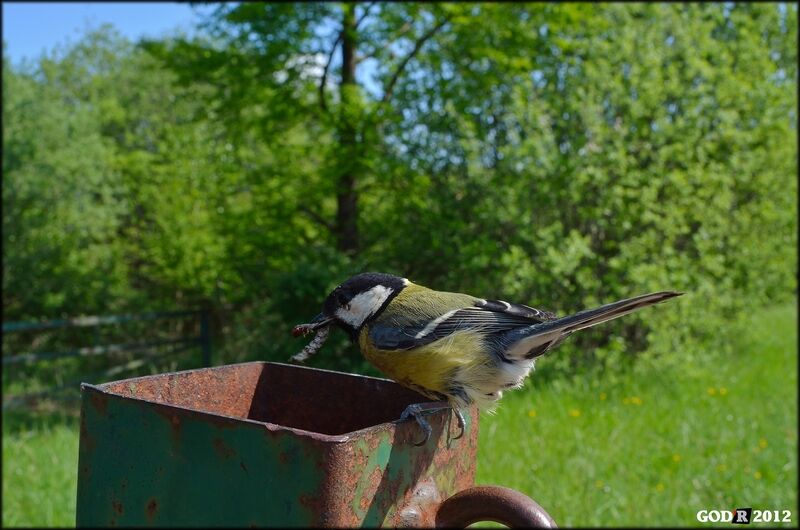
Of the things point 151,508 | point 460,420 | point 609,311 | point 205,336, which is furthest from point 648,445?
point 205,336

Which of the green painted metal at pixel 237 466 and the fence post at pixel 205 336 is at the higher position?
the green painted metal at pixel 237 466

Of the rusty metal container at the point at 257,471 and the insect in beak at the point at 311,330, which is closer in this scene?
the rusty metal container at the point at 257,471

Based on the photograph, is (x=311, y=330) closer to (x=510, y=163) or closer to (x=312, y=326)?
(x=312, y=326)

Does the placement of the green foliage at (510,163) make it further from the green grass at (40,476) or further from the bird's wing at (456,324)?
the bird's wing at (456,324)

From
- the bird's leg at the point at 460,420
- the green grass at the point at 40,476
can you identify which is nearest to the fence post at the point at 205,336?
the green grass at the point at 40,476

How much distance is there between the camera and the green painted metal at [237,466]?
3.74ft

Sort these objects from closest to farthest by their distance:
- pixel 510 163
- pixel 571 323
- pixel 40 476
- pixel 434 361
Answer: pixel 571 323 → pixel 434 361 → pixel 40 476 → pixel 510 163

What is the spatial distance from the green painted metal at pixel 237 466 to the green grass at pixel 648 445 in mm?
2070

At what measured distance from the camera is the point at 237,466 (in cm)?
118

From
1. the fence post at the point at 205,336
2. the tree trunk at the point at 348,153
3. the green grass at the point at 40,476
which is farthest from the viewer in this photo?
the fence post at the point at 205,336

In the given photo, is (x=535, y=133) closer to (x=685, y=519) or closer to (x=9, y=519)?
(x=685, y=519)

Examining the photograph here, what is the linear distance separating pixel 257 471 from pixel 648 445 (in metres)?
4.36

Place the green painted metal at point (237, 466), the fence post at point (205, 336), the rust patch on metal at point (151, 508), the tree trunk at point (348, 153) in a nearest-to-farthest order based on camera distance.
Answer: the green painted metal at point (237, 466), the rust patch on metal at point (151, 508), the tree trunk at point (348, 153), the fence post at point (205, 336)

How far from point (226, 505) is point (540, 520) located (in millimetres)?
519
